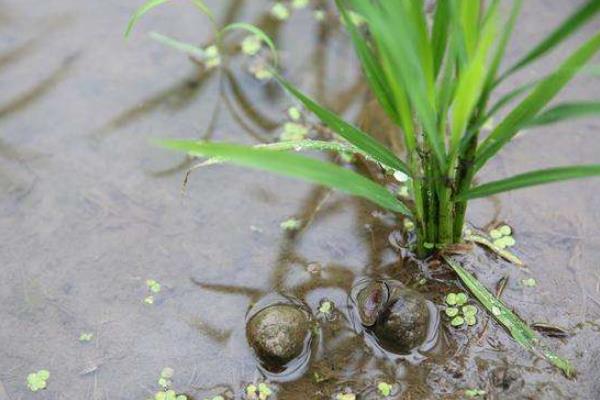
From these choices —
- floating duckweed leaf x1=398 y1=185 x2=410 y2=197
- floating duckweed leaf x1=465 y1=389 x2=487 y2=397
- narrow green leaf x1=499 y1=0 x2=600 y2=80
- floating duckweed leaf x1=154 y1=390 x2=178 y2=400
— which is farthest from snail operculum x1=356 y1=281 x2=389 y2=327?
narrow green leaf x1=499 y1=0 x2=600 y2=80

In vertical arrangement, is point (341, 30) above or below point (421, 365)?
above

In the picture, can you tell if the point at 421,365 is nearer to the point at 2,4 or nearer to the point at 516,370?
the point at 516,370

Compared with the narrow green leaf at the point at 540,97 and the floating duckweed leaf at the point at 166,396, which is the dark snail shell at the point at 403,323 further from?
the floating duckweed leaf at the point at 166,396

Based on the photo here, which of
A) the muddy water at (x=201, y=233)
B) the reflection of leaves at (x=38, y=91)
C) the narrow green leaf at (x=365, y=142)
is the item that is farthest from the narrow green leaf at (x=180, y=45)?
the narrow green leaf at (x=365, y=142)

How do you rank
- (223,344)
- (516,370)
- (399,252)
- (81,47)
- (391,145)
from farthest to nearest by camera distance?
(81,47), (391,145), (399,252), (223,344), (516,370)

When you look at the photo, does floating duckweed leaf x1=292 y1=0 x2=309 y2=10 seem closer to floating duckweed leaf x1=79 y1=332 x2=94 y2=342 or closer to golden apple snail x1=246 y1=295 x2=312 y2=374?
golden apple snail x1=246 y1=295 x2=312 y2=374

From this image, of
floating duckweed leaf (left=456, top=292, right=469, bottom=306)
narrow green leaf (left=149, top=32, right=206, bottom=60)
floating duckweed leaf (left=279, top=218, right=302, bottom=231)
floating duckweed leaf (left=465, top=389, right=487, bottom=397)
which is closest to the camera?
floating duckweed leaf (left=465, top=389, right=487, bottom=397)

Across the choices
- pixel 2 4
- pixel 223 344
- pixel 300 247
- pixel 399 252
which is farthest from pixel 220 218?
pixel 2 4
